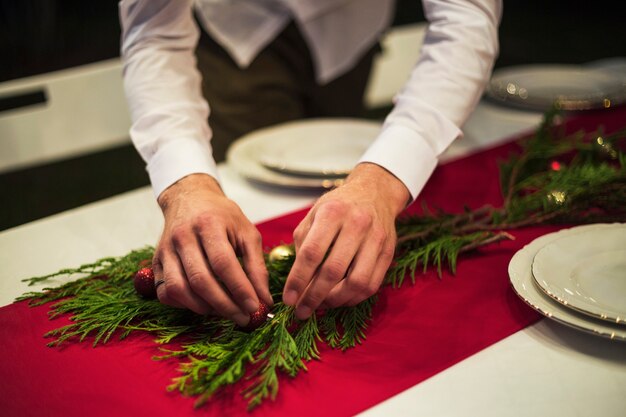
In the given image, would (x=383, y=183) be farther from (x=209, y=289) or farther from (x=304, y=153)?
(x=304, y=153)

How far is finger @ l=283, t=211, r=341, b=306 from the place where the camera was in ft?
2.68

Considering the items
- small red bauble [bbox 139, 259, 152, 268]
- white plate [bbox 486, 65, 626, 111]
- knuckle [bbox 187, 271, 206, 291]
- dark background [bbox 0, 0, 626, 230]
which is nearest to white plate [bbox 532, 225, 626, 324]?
knuckle [bbox 187, 271, 206, 291]

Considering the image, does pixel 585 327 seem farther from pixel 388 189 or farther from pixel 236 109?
pixel 236 109

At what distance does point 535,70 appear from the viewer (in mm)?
2010

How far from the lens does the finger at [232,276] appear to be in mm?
815

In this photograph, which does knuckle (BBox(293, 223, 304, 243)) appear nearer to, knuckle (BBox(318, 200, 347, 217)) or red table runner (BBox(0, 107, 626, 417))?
knuckle (BBox(318, 200, 347, 217))

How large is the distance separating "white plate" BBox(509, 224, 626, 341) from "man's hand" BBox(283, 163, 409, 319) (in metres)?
0.17

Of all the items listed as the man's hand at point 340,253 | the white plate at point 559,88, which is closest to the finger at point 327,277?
the man's hand at point 340,253

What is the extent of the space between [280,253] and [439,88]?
38 cm

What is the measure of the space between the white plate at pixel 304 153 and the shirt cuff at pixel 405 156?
21 cm

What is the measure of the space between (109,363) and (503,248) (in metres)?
0.60

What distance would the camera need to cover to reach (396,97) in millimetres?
1148

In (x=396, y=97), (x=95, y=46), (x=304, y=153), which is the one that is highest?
(x=396, y=97)

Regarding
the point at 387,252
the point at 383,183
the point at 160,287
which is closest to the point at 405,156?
the point at 383,183
